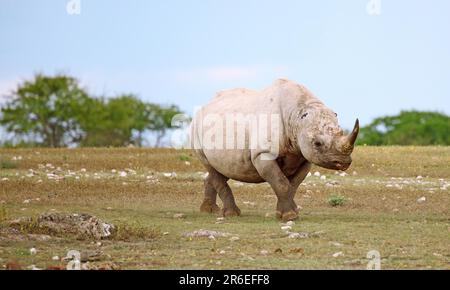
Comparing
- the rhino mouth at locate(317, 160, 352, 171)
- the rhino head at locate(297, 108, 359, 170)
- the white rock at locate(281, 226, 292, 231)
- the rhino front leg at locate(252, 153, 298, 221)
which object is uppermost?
the rhino head at locate(297, 108, 359, 170)

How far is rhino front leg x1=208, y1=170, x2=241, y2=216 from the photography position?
17.8 meters

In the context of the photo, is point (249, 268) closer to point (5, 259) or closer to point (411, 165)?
point (5, 259)

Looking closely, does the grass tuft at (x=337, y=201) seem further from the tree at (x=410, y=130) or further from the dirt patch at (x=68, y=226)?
the tree at (x=410, y=130)

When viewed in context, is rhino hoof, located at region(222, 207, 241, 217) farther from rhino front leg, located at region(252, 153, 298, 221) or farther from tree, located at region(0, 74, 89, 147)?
tree, located at region(0, 74, 89, 147)

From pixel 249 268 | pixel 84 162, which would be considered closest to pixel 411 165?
pixel 84 162

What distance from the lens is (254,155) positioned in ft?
55.7

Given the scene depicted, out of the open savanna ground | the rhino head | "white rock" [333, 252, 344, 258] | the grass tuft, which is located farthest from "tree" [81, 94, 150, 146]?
"white rock" [333, 252, 344, 258]

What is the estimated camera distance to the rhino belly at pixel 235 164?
17.3 m

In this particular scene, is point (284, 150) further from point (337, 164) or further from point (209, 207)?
point (209, 207)

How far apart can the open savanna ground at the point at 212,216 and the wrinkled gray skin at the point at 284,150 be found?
0.52 meters

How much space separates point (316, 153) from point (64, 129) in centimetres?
3841

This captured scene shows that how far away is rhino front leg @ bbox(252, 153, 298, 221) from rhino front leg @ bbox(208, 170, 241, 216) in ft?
3.72

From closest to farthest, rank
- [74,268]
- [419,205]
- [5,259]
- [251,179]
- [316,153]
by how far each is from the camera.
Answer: [74,268], [5,259], [316,153], [251,179], [419,205]

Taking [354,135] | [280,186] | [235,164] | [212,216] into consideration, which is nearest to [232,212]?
[212,216]
